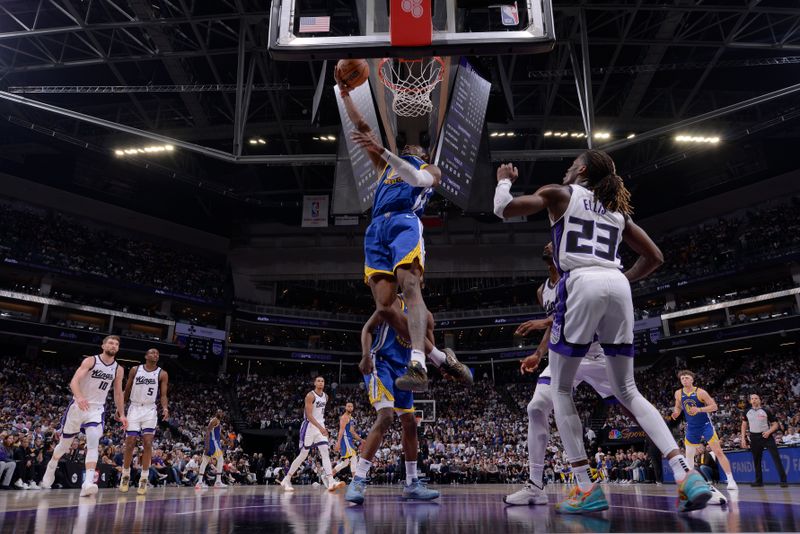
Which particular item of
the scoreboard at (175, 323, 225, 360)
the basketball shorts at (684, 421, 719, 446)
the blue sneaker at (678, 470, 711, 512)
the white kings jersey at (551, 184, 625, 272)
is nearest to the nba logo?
the white kings jersey at (551, 184, 625, 272)

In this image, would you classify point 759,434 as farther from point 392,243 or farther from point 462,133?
point 392,243

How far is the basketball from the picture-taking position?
463 cm

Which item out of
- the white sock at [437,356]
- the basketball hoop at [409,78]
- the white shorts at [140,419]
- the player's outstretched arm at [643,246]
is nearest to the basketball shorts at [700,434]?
the player's outstretched arm at [643,246]

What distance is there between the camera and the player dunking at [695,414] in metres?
8.42

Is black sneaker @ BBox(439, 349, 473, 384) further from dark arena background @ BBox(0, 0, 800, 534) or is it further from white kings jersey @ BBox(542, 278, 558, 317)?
white kings jersey @ BBox(542, 278, 558, 317)

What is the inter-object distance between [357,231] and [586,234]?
3217 cm

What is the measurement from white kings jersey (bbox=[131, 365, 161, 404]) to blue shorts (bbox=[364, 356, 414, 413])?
5155mm

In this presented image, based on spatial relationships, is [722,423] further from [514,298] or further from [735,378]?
[514,298]

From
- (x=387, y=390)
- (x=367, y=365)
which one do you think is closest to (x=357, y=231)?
(x=367, y=365)

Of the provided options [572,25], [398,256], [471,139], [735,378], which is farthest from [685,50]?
[398,256]

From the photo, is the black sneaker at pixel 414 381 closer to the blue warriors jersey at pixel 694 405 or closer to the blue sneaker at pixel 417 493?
the blue sneaker at pixel 417 493

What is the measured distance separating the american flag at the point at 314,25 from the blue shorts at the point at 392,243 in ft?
6.44

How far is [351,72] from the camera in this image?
4.71 metres

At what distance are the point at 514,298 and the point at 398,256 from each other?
118 ft
